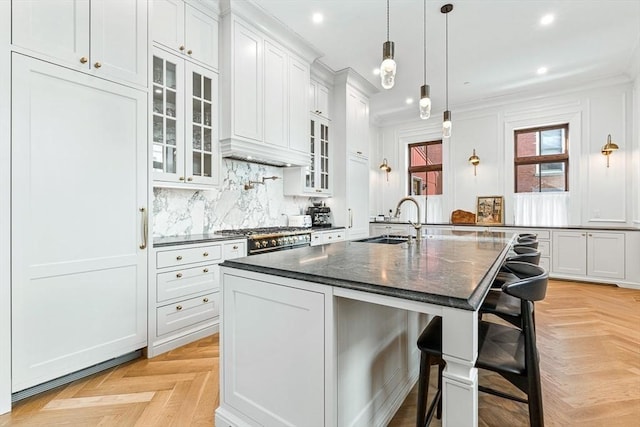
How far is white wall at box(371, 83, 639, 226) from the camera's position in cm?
480

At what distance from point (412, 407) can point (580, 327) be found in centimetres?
240

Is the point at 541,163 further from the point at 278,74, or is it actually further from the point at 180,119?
the point at 180,119

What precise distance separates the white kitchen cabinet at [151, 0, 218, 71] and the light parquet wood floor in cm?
264

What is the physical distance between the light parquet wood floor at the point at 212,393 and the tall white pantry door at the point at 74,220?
187mm

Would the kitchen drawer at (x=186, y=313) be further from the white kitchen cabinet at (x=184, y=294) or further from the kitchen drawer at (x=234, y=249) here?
the kitchen drawer at (x=234, y=249)

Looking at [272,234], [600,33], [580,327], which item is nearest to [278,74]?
[272,234]

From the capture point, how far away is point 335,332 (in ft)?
4.02

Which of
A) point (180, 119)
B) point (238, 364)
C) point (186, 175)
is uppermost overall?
point (180, 119)

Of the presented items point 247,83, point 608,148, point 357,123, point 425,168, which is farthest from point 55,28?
point 608,148

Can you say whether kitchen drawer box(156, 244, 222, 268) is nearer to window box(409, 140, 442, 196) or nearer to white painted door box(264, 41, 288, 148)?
white painted door box(264, 41, 288, 148)

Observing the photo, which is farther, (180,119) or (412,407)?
(180,119)

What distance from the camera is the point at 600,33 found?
11.8 ft

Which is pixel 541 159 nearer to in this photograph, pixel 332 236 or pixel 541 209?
pixel 541 209

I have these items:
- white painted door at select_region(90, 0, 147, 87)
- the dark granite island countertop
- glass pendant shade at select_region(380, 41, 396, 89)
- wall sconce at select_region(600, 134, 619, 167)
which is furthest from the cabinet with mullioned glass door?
wall sconce at select_region(600, 134, 619, 167)
